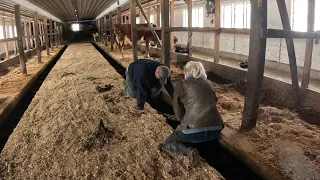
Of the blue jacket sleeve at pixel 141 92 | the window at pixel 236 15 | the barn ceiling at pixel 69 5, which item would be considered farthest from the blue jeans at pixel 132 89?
the barn ceiling at pixel 69 5

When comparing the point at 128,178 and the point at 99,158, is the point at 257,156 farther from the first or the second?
the point at 99,158

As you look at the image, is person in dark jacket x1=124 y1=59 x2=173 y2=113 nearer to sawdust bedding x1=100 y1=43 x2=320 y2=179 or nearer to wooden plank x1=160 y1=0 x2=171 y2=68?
sawdust bedding x1=100 y1=43 x2=320 y2=179

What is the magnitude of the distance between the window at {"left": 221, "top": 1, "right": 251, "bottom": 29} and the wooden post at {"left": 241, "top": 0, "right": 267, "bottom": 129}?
590cm

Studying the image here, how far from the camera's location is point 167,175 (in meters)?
2.61

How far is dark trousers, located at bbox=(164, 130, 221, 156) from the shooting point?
→ 284 cm

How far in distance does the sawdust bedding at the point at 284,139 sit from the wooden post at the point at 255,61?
204mm

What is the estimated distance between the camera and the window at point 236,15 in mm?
8837

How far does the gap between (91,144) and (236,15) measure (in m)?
7.75

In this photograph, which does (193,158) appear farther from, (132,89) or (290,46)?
(290,46)

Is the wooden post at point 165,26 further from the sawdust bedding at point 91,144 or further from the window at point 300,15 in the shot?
the window at point 300,15

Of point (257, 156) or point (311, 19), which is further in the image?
point (311, 19)

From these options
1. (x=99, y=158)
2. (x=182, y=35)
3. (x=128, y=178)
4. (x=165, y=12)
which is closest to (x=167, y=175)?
(x=128, y=178)

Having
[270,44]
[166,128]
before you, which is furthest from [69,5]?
[166,128]

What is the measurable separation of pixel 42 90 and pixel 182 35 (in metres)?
9.80
